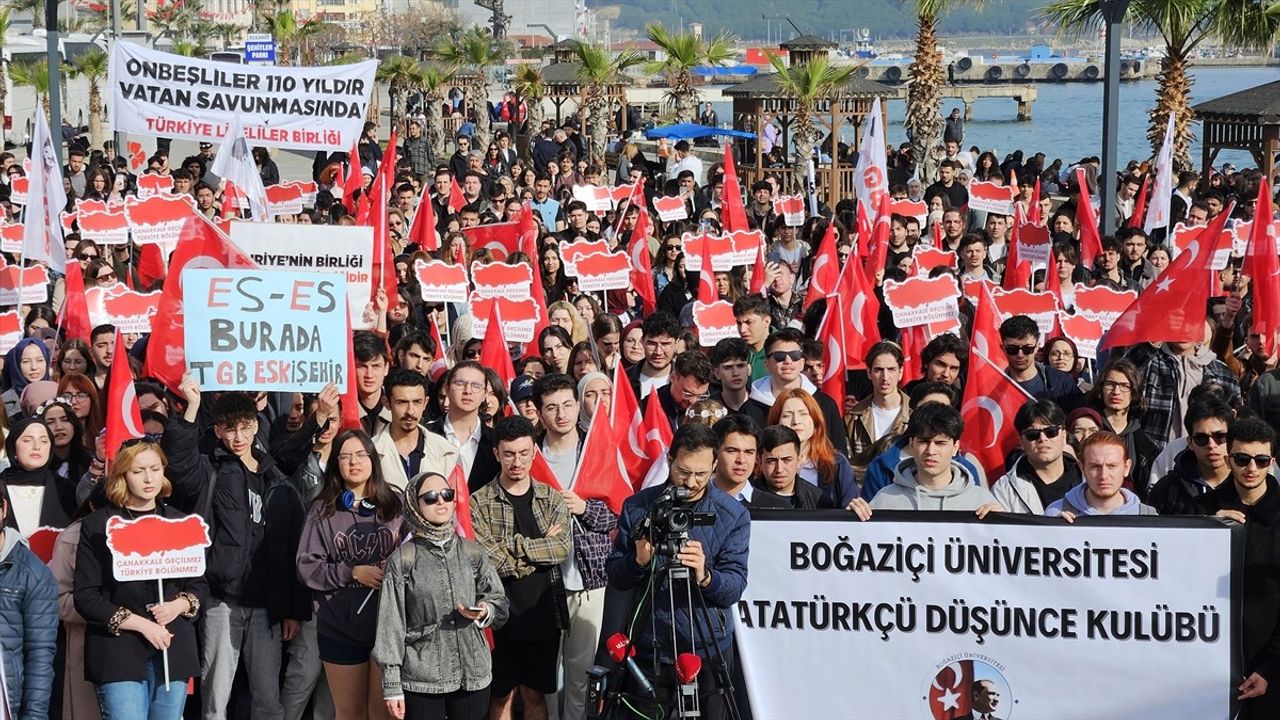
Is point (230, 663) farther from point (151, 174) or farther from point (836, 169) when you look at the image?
point (836, 169)

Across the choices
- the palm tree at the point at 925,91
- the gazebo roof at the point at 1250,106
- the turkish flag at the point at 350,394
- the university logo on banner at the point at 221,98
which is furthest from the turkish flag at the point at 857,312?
the palm tree at the point at 925,91

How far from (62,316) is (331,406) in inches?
146

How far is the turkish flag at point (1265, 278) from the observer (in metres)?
9.65

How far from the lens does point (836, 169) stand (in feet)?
82.2

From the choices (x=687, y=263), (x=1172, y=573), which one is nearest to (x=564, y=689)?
(x=1172, y=573)

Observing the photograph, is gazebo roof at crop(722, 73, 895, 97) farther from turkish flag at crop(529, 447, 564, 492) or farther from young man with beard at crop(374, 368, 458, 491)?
turkish flag at crop(529, 447, 564, 492)

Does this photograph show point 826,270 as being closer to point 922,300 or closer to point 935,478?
point 922,300

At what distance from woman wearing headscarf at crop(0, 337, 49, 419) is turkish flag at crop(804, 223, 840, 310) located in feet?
17.1

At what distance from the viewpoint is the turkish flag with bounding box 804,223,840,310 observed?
1216 cm

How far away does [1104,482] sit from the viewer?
21.1 feet

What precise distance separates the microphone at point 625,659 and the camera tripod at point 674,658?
1 cm

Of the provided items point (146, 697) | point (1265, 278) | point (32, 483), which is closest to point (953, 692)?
point (146, 697)

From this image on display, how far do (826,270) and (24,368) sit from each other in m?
5.56

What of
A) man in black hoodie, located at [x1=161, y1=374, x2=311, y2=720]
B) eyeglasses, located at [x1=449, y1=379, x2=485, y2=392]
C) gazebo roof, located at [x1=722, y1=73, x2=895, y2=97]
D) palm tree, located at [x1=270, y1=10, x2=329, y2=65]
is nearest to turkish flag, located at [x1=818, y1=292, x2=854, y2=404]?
eyeglasses, located at [x1=449, y1=379, x2=485, y2=392]
